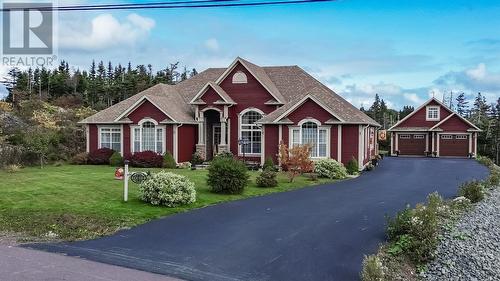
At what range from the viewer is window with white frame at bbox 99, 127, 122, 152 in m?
29.0

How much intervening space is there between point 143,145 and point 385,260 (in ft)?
71.1

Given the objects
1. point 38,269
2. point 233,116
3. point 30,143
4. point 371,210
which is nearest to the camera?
point 38,269

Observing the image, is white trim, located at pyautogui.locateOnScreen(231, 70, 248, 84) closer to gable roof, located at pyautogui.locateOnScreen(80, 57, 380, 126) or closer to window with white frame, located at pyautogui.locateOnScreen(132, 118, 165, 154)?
gable roof, located at pyautogui.locateOnScreen(80, 57, 380, 126)

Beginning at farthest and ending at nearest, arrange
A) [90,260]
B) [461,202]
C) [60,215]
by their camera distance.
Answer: [461,202]
[60,215]
[90,260]

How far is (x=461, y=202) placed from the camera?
605 inches

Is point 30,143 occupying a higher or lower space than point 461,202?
higher

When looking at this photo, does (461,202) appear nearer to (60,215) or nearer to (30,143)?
(60,215)

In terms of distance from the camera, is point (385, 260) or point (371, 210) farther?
point (371, 210)

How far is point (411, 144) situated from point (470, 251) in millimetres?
36502

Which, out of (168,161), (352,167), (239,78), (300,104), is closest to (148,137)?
(168,161)

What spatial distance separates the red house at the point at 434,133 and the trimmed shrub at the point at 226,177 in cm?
3157

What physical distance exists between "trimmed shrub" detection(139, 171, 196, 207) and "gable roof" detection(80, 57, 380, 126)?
12650 mm

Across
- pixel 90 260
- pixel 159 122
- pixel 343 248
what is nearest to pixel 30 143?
pixel 159 122

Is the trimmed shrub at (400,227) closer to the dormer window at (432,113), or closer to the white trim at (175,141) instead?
the white trim at (175,141)
